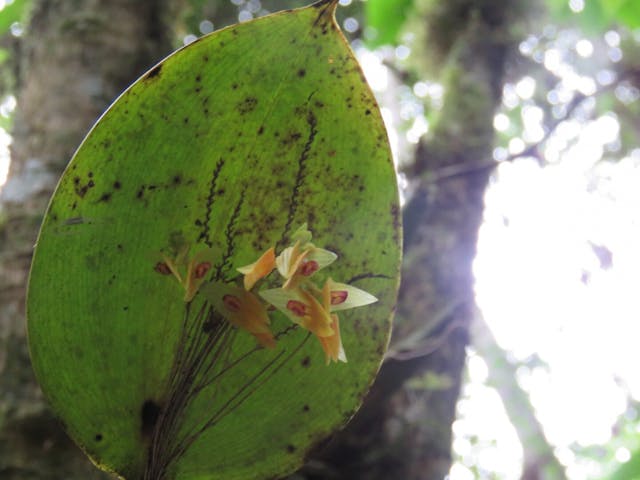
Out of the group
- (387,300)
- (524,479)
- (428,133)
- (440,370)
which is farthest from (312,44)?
(524,479)

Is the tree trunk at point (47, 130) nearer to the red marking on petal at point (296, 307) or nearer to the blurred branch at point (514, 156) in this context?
the red marking on petal at point (296, 307)

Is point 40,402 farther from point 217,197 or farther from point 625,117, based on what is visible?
point 625,117

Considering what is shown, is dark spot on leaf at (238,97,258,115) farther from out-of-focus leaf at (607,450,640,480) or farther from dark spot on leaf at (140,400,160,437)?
out-of-focus leaf at (607,450,640,480)

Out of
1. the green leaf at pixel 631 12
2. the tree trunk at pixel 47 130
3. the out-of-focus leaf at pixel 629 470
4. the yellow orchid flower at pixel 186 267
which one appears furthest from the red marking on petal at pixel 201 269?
the green leaf at pixel 631 12

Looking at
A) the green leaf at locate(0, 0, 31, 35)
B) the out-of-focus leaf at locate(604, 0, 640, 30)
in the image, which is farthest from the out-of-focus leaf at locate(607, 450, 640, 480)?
the green leaf at locate(0, 0, 31, 35)

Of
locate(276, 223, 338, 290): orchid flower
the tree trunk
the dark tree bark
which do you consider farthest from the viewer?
the dark tree bark

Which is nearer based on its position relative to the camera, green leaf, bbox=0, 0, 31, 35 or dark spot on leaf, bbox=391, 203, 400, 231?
dark spot on leaf, bbox=391, 203, 400, 231

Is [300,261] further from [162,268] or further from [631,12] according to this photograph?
[631,12]
